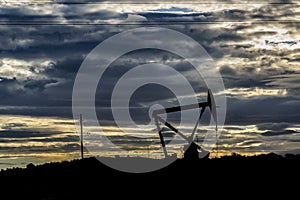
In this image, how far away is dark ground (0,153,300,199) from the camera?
165 ft

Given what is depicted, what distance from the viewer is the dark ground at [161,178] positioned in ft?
165

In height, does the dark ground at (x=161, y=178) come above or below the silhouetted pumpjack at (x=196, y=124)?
below

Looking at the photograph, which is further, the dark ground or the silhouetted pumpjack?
the silhouetted pumpjack

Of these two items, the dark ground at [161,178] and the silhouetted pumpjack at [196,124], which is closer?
the dark ground at [161,178]

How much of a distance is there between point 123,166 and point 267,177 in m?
21.0

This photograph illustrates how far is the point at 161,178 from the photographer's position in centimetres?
5759

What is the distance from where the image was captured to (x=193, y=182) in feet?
178

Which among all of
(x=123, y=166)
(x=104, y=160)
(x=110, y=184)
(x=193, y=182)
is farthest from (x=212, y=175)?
(x=104, y=160)

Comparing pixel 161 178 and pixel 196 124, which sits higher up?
pixel 196 124

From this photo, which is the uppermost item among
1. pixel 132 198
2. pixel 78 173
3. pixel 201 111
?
pixel 201 111

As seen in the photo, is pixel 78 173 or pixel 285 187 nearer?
pixel 285 187

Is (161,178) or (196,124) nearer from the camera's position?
(161,178)

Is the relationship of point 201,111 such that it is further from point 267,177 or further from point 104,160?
point 267,177

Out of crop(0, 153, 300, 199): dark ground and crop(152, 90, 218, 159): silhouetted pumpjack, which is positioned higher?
crop(152, 90, 218, 159): silhouetted pumpjack
